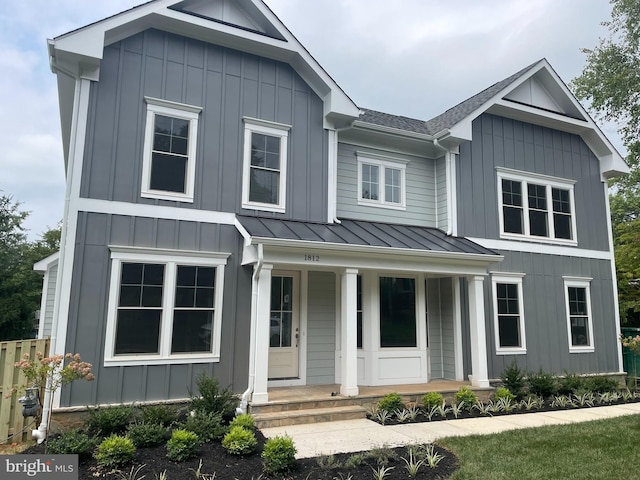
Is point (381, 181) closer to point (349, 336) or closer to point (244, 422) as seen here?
point (349, 336)

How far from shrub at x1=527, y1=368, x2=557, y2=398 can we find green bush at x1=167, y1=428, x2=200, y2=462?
7538 mm

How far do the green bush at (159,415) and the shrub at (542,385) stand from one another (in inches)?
296

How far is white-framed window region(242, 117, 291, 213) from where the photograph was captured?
8.75m

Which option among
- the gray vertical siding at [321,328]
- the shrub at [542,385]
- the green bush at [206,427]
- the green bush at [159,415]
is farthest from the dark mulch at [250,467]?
the shrub at [542,385]

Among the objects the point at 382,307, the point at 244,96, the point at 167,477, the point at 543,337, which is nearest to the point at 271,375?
the point at 382,307

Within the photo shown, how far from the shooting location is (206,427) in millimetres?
6254

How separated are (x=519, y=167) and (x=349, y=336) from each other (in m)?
7.03

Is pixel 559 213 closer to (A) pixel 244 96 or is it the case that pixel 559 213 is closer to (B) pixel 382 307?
(B) pixel 382 307

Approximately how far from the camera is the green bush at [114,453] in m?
5.21

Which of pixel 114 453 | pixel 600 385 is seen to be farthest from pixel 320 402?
pixel 600 385

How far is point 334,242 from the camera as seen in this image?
8.08m

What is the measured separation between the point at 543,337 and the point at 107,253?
10.1 metres

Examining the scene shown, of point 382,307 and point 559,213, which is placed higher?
point 559,213

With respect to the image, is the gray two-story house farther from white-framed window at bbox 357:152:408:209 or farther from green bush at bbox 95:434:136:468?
green bush at bbox 95:434:136:468
